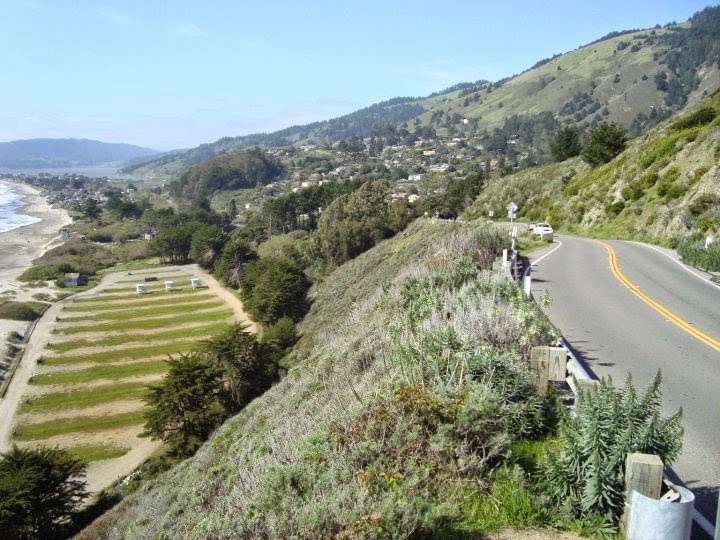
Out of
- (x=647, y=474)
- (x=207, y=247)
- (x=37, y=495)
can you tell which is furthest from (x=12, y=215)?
(x=647, y=474)

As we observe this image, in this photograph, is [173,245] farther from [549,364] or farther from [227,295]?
[549,364]

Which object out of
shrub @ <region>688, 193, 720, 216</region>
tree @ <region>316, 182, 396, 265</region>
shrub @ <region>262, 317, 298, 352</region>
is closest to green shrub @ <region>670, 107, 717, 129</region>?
shrub @ <region>688, 193, 720, 216</region>

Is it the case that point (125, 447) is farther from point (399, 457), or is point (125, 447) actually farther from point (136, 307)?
point (136, 307)

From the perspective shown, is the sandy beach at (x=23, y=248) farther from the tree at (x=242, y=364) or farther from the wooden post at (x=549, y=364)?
the wooden post at (x=549, y=364)

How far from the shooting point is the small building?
68.4 m

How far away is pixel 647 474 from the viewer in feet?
13.0

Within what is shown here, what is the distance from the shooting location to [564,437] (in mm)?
4785

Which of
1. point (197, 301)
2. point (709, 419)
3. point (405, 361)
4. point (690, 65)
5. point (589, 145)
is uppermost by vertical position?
point (690, 65)

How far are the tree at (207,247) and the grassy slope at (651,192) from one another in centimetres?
4429

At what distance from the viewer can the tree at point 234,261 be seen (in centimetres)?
6556

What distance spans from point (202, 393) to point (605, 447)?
22.7 metres

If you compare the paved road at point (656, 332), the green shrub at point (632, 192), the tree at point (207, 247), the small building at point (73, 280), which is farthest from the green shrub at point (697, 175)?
the small building at point (73, 280)

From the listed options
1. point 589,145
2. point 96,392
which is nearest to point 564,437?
point 96,392

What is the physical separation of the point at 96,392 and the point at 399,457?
32.9m
